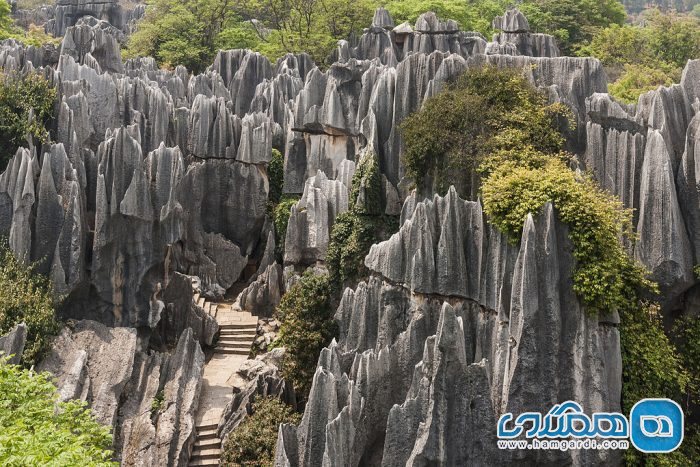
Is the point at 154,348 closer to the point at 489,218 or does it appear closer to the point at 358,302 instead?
the point at 358,302

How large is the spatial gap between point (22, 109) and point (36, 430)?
16.0 metres

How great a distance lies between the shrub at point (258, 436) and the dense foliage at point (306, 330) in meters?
1.25

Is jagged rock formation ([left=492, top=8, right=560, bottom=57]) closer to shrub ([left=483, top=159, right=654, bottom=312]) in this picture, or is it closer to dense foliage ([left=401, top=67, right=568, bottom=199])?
dense foliage ([left=401, top=67, right=568, bottom=199])

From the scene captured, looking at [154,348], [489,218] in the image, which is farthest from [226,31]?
[489,218]

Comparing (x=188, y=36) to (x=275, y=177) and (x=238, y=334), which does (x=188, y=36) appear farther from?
(x=238, y=334)

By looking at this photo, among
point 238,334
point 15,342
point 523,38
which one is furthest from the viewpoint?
point 523,38

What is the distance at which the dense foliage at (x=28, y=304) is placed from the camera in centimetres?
1915

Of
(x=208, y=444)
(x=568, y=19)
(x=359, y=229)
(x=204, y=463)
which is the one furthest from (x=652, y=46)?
(x=204, y=463)

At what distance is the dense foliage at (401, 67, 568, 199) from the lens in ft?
61.4

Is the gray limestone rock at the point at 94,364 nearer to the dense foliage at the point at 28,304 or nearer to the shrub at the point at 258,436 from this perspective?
the dense foliage at the point at 28,304

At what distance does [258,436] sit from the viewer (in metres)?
18.7

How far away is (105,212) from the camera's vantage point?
22469 millimetres

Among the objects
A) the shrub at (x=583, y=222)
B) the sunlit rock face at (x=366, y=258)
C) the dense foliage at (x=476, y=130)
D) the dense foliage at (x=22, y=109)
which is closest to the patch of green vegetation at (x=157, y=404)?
the sunlit rock face at (x=366, y=258)

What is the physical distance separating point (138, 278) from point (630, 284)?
14723 millimetres
